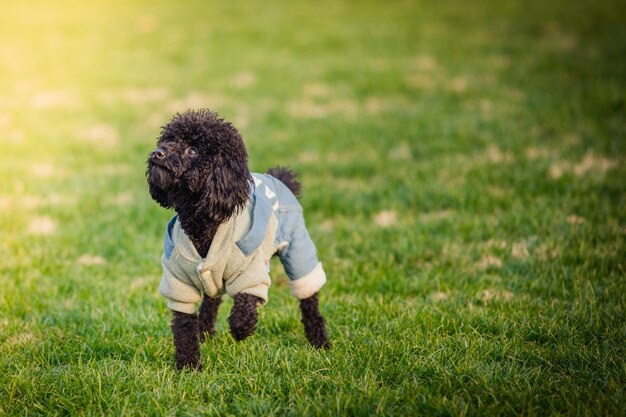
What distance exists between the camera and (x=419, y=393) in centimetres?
416

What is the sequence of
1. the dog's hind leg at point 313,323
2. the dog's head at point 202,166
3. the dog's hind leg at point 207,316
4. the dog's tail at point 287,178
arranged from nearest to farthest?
1. the dog's head at point 202,166
2. the dog's hind leg at point 313,323
3. the dog's hind leg at point 207,316
4. the dog's tail at point 287,178

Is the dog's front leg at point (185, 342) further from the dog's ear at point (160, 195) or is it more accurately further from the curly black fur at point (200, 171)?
the dog's ear at point (160, 195)

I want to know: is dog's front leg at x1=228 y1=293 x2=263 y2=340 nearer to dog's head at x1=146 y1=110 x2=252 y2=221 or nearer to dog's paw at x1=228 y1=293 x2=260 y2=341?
dog's paw at x1=228 y1=293 x2=260 y2=341

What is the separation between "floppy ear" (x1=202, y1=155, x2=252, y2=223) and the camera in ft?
13.9

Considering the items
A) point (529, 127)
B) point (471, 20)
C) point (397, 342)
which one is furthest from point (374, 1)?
point (397, 342)

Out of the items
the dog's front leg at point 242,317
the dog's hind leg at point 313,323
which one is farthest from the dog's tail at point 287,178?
the dog's front leg at point 242,317

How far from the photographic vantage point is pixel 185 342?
15.2 ft

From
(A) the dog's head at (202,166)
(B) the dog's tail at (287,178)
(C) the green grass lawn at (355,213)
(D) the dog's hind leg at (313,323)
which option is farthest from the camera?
(B) the dog's tail at (287,178)

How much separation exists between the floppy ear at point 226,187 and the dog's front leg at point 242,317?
558mm

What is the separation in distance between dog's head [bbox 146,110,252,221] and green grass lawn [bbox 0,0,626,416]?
115cm

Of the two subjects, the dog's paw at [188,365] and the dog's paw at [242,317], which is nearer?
the dog's paw at [242,317]

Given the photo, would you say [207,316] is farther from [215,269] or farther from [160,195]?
[160,195]

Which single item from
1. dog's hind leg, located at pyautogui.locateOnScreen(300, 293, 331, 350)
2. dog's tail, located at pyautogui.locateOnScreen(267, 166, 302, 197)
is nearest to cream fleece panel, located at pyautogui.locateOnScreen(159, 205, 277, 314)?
dog's hind leg, located at pyautogui.locateOnScreen(300, 293, 331, 350)

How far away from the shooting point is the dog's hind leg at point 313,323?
5109 millimetres
